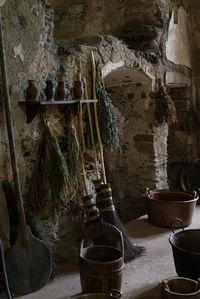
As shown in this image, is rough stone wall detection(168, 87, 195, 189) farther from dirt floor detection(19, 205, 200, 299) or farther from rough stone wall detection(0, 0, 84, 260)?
rough stone wall detection(0, 0, 84, 260)

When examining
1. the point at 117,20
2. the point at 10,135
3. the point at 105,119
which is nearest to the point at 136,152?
the point at 105,119

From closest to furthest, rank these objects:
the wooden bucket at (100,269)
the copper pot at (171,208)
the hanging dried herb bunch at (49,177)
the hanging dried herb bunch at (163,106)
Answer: the wooden bucket at (100,269) → the hanging dried herb bunch at (49,177) → the copper pot at (171,208) → the hanging dried herb bunch at (163,106)

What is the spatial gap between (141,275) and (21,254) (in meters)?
0.91

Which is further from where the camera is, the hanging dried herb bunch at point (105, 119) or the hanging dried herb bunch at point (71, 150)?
the hanging dried herb bunch at point (105, 119)

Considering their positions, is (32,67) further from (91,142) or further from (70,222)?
(70,222)

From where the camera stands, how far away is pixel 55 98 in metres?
2.89

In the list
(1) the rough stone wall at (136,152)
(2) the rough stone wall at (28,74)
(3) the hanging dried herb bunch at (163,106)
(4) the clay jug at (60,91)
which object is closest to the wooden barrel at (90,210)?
(2) the rough stone wall at (28,74)

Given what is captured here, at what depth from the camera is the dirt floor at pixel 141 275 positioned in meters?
2.50

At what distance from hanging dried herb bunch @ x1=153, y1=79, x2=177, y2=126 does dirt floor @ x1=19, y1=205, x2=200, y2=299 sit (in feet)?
4.32

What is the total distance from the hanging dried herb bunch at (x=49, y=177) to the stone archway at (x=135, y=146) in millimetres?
1644

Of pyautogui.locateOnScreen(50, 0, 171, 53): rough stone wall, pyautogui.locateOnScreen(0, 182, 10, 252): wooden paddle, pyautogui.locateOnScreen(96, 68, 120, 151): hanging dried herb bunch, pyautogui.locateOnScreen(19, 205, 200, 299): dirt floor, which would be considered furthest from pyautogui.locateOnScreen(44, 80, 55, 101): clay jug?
pyautogui.locateOnScreen(50, 0, 171, 53): rough stone wall

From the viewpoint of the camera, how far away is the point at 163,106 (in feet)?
13.6

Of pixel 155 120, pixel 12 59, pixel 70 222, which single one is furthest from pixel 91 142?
pixel 155 120

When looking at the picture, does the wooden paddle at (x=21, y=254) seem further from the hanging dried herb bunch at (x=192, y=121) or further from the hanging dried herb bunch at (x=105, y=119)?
the hanging dried herb bunch at (x=192, y=121)
